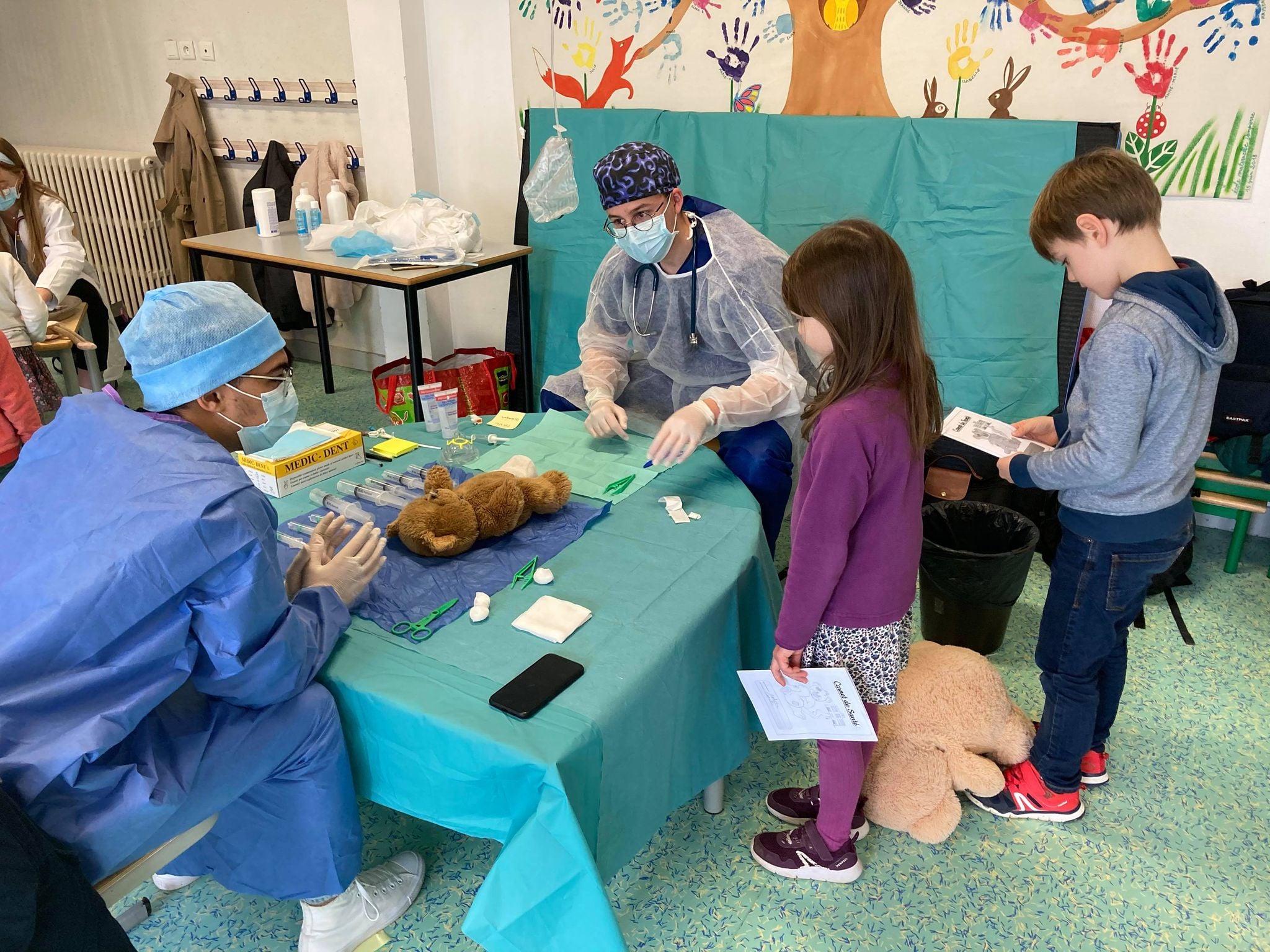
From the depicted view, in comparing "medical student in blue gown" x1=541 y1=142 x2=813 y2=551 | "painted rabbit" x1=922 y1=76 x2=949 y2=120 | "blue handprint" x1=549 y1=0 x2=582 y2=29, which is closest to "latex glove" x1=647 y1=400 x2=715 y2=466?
"medical student in blue gown" x1=541 y1=142 x2=813 y2=551

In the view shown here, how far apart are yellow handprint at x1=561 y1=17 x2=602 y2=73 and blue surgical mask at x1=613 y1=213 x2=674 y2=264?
1.60 meters

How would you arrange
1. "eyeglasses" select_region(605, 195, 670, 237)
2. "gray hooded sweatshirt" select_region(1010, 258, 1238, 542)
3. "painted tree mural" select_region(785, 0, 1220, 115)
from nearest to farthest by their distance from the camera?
"gray hooded sweatshirt" select_region(1010, 258, 1238, 542)
"eyeglasses" select_region(605, 195, 670, 237)
"painted tree mural" select_region(785, 0, 1220, 115)

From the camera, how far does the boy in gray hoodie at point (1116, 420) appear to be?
151 centimetres

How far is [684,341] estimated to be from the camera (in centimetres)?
244

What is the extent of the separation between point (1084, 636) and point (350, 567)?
1.37 meters

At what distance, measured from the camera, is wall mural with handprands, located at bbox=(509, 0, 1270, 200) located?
8.57 ft

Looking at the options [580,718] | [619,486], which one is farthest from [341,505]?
[580,718]

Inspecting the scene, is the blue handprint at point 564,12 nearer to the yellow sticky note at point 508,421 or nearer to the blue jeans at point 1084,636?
the yellow sticky note at point 508,421

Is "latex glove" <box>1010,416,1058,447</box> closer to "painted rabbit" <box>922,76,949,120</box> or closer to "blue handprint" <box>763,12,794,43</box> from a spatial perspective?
"painted rabbit" <box>922,76,949,120</box>

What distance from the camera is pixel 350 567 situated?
152 centimetres

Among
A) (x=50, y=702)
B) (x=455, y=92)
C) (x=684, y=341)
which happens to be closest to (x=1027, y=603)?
(x=684, y=341)

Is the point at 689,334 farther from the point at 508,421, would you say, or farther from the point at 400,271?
the point at 400,271

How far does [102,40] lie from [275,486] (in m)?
4.31

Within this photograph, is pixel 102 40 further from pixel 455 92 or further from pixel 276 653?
pixel 276 653
